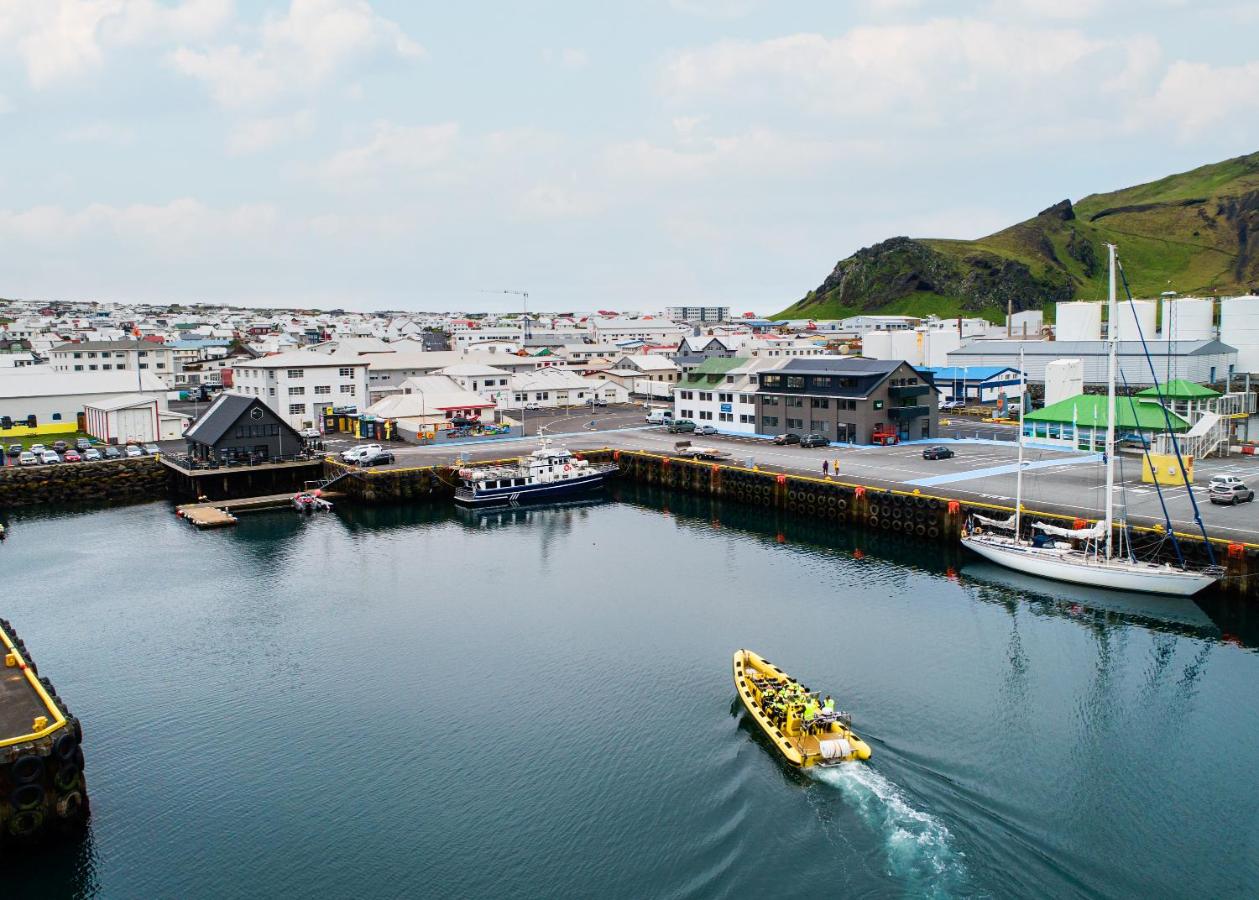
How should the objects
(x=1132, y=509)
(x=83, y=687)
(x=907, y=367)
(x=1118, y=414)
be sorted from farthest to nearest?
(x=907, y=367) < (x=1118, y=414) < (x=1132, y=509) < (x=83, y=687)

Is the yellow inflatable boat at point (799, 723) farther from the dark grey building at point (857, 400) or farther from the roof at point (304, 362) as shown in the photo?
the roof at point (304, 362)

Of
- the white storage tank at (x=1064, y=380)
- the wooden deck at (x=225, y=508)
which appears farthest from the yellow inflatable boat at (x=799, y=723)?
the white storage tank at (x=1064, y=380)

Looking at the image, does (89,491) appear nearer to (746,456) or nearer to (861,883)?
(746,456)

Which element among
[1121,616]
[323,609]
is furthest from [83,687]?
[1121,616]

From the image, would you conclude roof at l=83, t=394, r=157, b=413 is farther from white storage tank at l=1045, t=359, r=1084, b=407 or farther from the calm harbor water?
white storage tank at l=1045, t=359, r=1084, b=407

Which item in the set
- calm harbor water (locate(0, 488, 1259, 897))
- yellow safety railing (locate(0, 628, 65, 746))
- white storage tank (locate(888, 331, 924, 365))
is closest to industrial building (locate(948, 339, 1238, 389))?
white storage tank (locate(888, 331, 924, 365))

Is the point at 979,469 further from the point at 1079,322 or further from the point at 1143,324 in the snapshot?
the point at 1079,322
